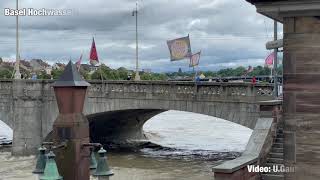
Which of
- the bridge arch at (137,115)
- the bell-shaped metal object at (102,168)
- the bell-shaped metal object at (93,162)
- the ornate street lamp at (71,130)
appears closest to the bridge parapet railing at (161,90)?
the bridge arch at (137,115)

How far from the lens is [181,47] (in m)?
30.9

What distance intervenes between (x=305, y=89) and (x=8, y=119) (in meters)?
33.8

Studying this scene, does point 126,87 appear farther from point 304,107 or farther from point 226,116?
point 304,107

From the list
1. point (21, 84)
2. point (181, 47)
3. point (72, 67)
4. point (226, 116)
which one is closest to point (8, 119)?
point (21, 84)

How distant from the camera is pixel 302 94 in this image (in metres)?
4.27

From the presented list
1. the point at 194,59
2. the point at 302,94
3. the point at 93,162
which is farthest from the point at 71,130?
the point at 194,59

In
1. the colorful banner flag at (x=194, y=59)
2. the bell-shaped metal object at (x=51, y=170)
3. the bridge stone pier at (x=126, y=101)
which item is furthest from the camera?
the colorful banner flag at (x=194, y=59)

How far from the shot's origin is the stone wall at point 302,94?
14.0 feet

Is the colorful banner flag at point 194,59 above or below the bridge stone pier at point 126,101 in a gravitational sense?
above

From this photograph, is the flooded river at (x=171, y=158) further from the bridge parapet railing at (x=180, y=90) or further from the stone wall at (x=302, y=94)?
the stone wall at (x=302, y=94)

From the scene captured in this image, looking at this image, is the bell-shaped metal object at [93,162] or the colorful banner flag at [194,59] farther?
the colorful banner flag at [194,59]

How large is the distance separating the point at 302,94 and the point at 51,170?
2519mm

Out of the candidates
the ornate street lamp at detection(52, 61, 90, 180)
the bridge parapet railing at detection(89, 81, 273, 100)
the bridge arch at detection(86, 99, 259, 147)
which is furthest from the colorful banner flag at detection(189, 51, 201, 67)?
the ornate street lamp at detection(52, 61, 90, 180)

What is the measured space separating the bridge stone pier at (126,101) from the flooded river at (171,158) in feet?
7.82
